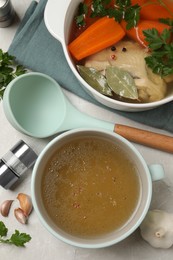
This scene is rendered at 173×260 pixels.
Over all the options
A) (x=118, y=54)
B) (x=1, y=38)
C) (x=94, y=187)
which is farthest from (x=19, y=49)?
(x=94, y=187)

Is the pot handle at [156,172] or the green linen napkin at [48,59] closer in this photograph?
the pot handle at [156,172]

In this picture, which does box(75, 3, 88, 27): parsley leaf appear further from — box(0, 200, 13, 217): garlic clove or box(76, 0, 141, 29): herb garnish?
box(0, 200, 13, 217): garlic clove

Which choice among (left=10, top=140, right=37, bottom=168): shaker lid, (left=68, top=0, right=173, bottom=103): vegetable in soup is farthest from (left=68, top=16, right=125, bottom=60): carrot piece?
(left=10, top=140, right=37, bottom=168): shaker lid

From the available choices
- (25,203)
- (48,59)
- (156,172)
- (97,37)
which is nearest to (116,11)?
(97,37)

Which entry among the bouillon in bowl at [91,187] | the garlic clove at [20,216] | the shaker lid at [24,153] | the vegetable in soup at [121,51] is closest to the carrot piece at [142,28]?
the vegetable in soup at [121,51]

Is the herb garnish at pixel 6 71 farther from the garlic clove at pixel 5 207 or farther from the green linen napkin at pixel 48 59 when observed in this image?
the garlic clove at pixel 5 207

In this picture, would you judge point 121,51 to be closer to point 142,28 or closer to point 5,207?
point 142,28
